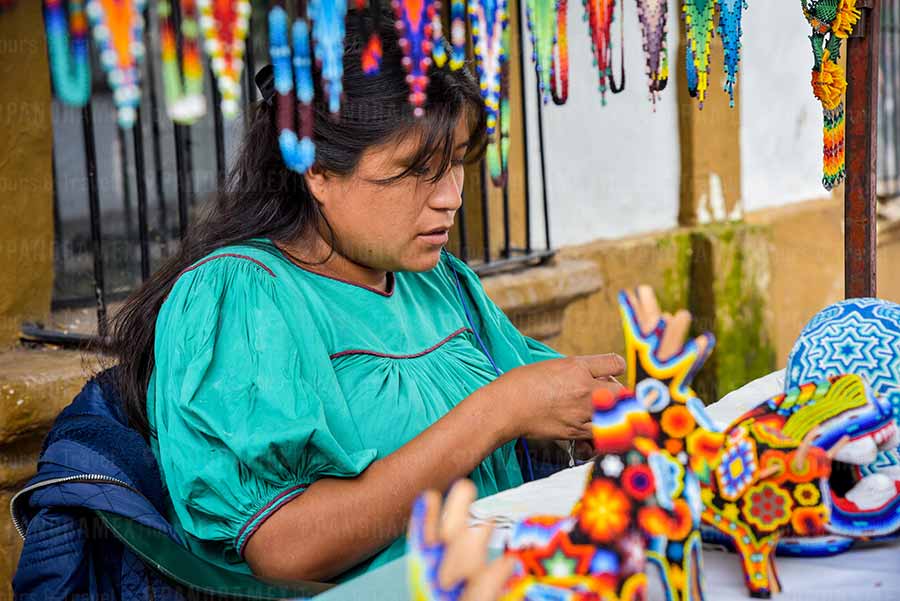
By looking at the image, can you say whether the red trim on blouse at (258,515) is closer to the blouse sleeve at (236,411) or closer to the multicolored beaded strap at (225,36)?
the blouse sleeve at (236,411)

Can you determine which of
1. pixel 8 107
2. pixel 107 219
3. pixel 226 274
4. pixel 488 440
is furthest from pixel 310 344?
pixel 107 219

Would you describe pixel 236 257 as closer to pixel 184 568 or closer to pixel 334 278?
pixel 334 278

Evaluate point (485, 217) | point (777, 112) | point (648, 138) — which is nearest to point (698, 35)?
point (485, 217)

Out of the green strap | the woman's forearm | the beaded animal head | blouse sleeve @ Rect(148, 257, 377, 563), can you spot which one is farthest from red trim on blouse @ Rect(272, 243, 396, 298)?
the beaded animal head

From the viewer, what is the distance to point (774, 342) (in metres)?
4.61

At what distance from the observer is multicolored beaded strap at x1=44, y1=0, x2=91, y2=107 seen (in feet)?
2.66

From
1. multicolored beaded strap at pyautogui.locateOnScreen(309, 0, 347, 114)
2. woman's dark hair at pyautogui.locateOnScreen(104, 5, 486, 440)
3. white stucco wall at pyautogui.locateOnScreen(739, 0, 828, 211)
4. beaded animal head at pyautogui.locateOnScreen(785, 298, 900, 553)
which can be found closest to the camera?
multicolored beaded strap at pyautogui.locateOnScreen(309, 0, 347, 114)

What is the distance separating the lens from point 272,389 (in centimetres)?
135

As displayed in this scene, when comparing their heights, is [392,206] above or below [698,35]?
below

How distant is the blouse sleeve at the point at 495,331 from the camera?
1.86 metres

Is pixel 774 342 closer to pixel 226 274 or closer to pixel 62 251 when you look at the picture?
pixel 62 251

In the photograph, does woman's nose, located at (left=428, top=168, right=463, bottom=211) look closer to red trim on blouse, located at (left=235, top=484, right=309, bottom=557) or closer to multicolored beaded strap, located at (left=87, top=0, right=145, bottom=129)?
red trim on blouse, located at (left=235, top=484, right=309, bottom=557)

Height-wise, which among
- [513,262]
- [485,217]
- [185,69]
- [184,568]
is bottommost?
[184,568]

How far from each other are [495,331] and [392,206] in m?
0.44
